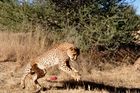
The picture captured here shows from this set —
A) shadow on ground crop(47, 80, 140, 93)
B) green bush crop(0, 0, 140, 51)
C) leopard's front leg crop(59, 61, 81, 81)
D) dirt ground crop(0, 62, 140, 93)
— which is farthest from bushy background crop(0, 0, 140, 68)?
leopard's front leg crop(59, 61, 81, 81)

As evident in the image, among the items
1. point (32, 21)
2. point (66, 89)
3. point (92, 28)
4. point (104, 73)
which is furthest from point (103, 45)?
point (66, 89)

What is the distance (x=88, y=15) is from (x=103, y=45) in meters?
1.31

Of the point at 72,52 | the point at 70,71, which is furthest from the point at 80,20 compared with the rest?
the point at 70,71

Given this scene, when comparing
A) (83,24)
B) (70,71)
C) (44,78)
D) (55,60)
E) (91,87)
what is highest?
(83,24)

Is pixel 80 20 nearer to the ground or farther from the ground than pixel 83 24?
farther from the ground

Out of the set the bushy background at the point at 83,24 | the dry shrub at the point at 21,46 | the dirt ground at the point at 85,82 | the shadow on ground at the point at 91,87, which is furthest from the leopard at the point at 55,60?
the bushy background at the point at 83,24

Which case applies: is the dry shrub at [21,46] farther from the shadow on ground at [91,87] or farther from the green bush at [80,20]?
the shadow on ground at [91,87]

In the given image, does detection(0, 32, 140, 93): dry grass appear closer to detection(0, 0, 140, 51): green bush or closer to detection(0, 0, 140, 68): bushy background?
detection(0, 0, 140, 68): bushy background

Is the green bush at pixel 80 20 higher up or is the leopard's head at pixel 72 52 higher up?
the green bush at pixel 80 20

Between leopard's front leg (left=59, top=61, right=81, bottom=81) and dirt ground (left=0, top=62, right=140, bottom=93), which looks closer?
leopard's front leg (left=59, top=61, right=81, bottom=81)

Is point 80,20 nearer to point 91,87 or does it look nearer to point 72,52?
point 91,87

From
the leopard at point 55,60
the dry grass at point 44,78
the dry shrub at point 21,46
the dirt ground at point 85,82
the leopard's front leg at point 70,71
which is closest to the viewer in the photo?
the leopard's front leg at point 70,71

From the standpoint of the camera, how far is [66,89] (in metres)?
10.5

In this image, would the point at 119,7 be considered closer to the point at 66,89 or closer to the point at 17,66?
the point at 17,66
